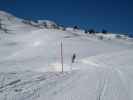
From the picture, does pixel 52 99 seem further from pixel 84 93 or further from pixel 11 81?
pixel 11 81

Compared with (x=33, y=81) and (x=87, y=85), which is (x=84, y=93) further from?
(x=33, y=81)

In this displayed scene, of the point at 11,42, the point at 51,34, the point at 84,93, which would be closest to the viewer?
the point at 84,93

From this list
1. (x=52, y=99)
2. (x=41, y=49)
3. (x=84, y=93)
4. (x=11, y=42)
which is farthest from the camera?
(x=11, y=42)

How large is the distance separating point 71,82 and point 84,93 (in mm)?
2443

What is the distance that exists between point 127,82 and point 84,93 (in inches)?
162

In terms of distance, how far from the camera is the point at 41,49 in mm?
43188

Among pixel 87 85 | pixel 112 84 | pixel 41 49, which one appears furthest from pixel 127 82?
pixel 41 49

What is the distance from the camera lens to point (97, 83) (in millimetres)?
12945

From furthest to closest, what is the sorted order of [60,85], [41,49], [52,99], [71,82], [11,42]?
[11,42], [41,49], [71,82], [60,85], [52,99]

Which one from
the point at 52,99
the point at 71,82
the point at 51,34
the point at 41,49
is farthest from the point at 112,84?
the point at 51,34

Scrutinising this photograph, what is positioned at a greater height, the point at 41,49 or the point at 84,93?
the point at 84,93

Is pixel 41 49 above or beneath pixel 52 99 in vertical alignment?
beneath

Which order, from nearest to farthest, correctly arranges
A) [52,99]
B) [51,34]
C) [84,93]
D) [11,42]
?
[52,99] → [84,93] → [11,42] → [51,34]

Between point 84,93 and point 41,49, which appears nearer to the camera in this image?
point 84,93
